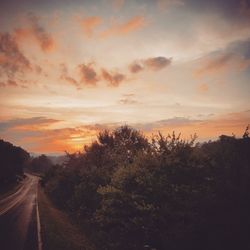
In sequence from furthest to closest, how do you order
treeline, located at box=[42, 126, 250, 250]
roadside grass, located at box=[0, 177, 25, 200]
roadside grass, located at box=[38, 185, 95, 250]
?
roadside grass, located at box=[0, 177, 25, 200] → roadside grass, located at box=[38, 185, 95, 250] → treeline, located at box=[42, 126, 250, 250]

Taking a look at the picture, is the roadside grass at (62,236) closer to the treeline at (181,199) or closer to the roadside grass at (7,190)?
the treeline at (181,199)

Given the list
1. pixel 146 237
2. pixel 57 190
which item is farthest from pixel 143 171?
pixel 57 190

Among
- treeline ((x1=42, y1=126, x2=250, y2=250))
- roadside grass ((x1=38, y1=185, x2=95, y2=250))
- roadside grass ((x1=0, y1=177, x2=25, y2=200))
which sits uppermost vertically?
treeline ((x1=42, y1=126, x2=250, y2=250))

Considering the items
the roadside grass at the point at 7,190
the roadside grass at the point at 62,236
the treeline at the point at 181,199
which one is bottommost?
the roadside grass at the point at 7,190

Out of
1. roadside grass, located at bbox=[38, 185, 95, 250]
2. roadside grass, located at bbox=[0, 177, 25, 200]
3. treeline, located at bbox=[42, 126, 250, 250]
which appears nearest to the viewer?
treeline, located at bbox=[42, 126, 250, 250]

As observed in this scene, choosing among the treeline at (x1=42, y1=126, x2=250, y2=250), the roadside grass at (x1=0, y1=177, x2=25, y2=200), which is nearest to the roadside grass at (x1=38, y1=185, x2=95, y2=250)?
the treeline at (x1=42, y1=126, x2=250, y2=250)

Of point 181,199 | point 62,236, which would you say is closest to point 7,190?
point 62,236

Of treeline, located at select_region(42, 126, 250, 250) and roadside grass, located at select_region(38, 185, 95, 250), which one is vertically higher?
treeline, located at select_region(42, 126, 250, 250)

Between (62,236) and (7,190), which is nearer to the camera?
(62,236)

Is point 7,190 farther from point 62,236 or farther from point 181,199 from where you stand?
point 181,199

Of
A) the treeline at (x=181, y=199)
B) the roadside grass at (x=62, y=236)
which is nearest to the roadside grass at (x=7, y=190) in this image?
the roadside grass at (x=62, y=236)

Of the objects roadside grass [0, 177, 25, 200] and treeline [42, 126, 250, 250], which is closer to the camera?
treeline [42, 126, 250, 250]

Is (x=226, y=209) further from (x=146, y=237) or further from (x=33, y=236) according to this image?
(x=33, y=236)

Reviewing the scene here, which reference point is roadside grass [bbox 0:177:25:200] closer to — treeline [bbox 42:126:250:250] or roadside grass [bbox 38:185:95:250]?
roadside grass [bbox 38:185:95:250]
